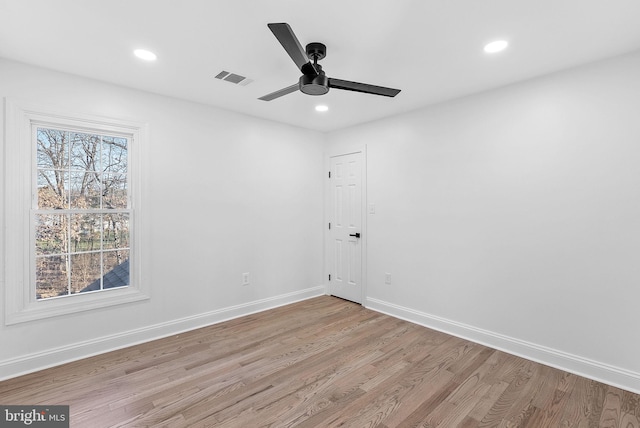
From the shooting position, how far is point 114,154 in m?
2.97

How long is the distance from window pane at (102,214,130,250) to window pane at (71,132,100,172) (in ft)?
1.58

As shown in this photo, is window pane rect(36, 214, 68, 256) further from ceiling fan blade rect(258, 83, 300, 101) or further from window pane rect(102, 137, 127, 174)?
ceiling fan blade rect(258, 83, 300, 101)

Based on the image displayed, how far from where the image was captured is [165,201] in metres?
3.18

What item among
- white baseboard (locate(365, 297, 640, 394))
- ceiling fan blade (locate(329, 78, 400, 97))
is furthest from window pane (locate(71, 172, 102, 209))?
white baseboard (locate(365, 297, 640, 394))

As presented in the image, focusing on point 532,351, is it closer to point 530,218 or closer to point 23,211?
point 530,218

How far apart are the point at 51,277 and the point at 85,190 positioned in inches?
31.6

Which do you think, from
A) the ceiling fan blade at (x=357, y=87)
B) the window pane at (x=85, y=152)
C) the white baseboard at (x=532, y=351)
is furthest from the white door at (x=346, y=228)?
the window pane at (x=85, y=152)

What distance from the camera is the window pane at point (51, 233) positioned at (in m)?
2.60

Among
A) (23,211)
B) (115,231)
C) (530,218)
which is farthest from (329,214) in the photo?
(23,211)

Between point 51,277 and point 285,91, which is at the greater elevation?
point 285,91

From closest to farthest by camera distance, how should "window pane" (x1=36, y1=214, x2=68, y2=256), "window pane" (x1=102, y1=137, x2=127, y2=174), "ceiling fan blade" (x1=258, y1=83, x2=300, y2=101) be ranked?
"ceiling fan blade" (x1=258, y1=83, x2=300, y2=101), "window pane" (x1=36, y1=214, x2=68, y2=256), "window pane" (x1=102, y1=137, x2=127, y2=174)

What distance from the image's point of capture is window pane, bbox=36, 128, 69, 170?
261 cm

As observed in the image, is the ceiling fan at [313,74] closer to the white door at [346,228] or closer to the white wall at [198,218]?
the white wall at [198,218]
